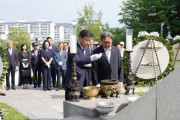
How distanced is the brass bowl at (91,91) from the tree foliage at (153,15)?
28.8 m

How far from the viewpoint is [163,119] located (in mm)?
4426

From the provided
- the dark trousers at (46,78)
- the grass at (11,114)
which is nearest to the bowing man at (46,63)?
the dark trousers at (46,78)

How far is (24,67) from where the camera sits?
13070 mm

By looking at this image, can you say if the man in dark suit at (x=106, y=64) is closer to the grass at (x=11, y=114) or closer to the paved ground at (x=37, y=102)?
the paved ground at (x=37, y=102)

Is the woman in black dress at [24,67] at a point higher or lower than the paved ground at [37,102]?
higher

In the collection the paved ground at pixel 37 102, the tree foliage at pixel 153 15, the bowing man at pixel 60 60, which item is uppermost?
the tree foliage at pixel 153 15

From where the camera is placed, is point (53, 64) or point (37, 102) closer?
point (37, 102)

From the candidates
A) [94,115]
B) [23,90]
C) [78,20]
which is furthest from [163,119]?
[78,20]

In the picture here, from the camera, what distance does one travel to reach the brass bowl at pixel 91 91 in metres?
6.47

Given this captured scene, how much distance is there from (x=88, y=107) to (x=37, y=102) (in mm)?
4581

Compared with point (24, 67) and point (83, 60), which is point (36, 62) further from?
point (83, 60)

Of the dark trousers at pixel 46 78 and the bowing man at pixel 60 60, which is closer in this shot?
the dark trousers at pixel 46 78

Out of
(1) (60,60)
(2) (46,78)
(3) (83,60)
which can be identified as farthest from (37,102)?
(3) (83,60)

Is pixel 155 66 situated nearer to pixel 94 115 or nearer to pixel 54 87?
pixel 54 87
